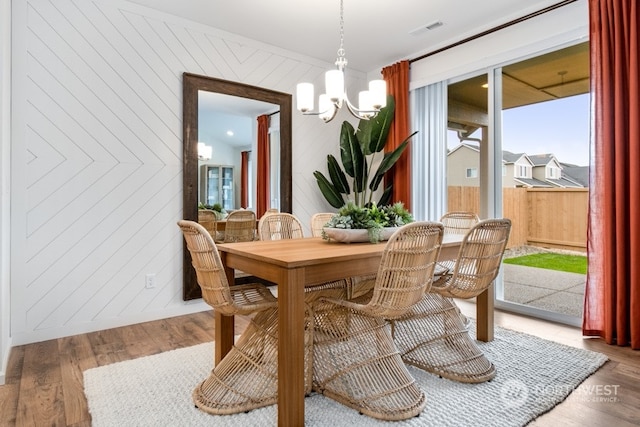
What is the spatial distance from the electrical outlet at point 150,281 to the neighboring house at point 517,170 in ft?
10.3

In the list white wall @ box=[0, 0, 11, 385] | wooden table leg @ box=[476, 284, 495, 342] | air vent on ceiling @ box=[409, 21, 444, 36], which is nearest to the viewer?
white wall @ box=[0, 0, 11, 385]

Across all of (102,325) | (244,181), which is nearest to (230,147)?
(244,181)

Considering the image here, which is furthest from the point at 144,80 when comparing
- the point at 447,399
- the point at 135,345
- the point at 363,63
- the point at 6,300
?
the point at 447,399

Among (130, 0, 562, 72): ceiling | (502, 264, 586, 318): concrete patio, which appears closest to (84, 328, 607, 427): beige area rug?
(502, 264, 586, 318): concrete patio

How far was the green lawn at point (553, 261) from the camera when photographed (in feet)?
12.1

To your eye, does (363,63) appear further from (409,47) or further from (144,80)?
(144,80)

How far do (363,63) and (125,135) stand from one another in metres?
2.86

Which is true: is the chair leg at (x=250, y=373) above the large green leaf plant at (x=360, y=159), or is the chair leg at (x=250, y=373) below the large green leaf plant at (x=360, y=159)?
below

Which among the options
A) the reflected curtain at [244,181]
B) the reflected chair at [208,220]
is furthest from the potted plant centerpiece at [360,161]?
the reflected chair at [208,220]

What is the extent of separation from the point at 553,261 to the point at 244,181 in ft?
11.2

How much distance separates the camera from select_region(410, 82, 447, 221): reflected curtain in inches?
163

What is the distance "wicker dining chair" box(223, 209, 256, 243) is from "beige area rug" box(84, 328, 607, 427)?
4.52ft

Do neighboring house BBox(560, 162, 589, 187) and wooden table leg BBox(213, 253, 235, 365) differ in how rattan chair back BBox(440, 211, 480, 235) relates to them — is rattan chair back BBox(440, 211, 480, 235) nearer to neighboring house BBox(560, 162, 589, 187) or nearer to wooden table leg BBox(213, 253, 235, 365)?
neighboring house BBox(560, 162, 589, 187)

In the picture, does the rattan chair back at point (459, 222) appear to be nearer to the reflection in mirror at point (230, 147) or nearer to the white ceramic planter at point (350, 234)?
the white ceramic planter at point (350, 234)
